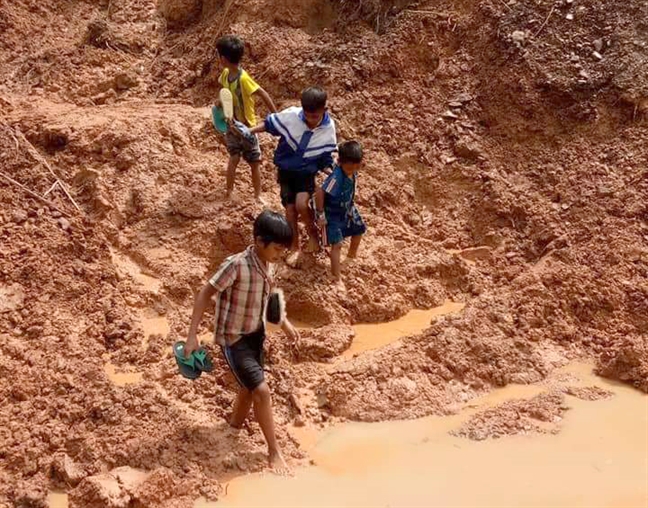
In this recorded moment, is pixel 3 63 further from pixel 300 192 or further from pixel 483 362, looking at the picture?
pixel 483 362

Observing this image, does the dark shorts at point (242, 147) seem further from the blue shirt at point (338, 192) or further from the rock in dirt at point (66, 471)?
the rock in dirt at point (66, 471)

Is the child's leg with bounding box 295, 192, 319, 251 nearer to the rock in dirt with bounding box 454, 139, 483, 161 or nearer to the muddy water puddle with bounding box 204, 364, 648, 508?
the muddy water puddle with bounding box 204, 364, 648, 508

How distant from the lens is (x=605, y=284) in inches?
195

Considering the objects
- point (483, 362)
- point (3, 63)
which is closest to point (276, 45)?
point (3, 63)

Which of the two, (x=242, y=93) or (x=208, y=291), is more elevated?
(x=242, y=93)

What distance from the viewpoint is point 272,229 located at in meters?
3.36

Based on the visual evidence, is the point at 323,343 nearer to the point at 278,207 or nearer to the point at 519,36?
the point at 278,207

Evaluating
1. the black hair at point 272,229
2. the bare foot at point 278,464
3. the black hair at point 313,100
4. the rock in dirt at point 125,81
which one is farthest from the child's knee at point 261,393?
the rock in dirt at point 125,81

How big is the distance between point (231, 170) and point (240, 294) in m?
2.00

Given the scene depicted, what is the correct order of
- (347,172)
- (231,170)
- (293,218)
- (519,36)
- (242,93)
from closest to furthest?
(347,172) < (293,218) < (242,93) < (231,170) < (519,36)

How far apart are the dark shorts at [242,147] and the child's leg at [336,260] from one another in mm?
830

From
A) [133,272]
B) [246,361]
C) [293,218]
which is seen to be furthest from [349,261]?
[246,361]

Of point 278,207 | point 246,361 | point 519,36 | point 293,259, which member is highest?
point 519,36

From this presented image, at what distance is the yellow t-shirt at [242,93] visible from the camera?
516 centimetres
